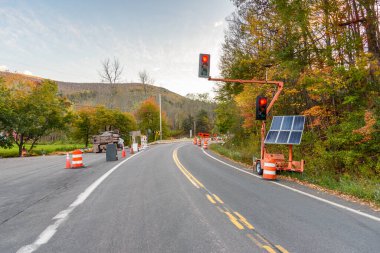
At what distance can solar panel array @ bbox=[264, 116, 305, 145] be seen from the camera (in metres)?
11.9

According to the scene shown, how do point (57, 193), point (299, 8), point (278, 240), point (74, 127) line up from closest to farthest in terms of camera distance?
point (278, 240) < point (57, 193) < point (299, 8) < point (74, 127)

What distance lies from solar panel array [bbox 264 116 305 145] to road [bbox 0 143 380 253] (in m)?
2.94

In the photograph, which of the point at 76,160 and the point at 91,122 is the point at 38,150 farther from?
the point at 76,160

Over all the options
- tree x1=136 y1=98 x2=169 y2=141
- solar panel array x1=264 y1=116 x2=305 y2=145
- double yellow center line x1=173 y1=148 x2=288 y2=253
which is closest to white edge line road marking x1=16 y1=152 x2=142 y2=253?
double yellow center line x1=173 y1=148 x2=288 y2=253

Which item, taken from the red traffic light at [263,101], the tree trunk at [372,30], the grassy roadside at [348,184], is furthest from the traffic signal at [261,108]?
the tree trunk at [372,30]

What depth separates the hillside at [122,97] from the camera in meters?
57.9

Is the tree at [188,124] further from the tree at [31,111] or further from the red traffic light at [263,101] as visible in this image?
the red traffic light at [263,101]

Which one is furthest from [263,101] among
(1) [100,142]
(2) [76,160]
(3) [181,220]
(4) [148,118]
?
(4) [148,118]

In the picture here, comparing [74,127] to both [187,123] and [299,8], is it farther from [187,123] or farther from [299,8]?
[187,123]

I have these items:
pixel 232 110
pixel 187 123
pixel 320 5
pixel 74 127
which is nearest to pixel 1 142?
pixel 74 127

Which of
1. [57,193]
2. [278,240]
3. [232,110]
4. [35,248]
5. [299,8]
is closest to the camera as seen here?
[35,248]

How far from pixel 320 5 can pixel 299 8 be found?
1.35 metres

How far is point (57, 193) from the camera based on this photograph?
8742 mm

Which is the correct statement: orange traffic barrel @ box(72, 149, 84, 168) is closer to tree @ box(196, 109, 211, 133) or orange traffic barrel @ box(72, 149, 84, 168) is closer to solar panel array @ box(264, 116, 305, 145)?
solar panel array @ box(264, 116, 305, 145)
